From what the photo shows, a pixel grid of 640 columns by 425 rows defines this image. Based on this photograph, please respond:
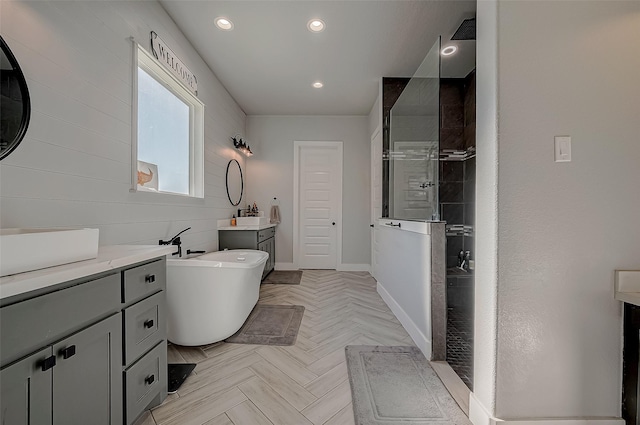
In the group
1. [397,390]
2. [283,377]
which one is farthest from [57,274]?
[397,390]

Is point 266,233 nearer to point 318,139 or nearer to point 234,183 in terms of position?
point 234,183

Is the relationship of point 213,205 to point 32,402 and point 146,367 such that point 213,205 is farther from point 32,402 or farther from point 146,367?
point 32,402

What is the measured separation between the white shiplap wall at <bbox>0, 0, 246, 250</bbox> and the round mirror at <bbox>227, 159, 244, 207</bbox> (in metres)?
1.61

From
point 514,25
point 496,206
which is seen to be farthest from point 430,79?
point 496,206

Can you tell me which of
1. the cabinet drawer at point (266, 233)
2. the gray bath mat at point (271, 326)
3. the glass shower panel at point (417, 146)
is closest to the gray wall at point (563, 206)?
the glass shower panel at point (417, 146)

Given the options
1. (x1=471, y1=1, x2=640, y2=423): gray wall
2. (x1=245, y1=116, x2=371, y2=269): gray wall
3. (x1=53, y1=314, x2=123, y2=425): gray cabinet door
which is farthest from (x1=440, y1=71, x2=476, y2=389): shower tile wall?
(x1=53, y1=314, x2=123, y2=425): gray cabinet door

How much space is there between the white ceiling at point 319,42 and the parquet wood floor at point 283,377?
2799mm

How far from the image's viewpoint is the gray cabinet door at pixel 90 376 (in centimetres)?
87

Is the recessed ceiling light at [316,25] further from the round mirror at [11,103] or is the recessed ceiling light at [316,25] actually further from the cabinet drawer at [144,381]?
the cabinet drawer at [144,381]

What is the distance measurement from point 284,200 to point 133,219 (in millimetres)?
2997

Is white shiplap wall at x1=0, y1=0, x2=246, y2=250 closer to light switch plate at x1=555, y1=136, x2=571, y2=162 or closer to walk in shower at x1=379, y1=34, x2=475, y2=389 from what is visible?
walk in shower at x1=379, y1=34, x2=475, y2=389

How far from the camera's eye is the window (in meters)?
2.11

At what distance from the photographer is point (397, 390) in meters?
1.56

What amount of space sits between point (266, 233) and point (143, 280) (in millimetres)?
2776
